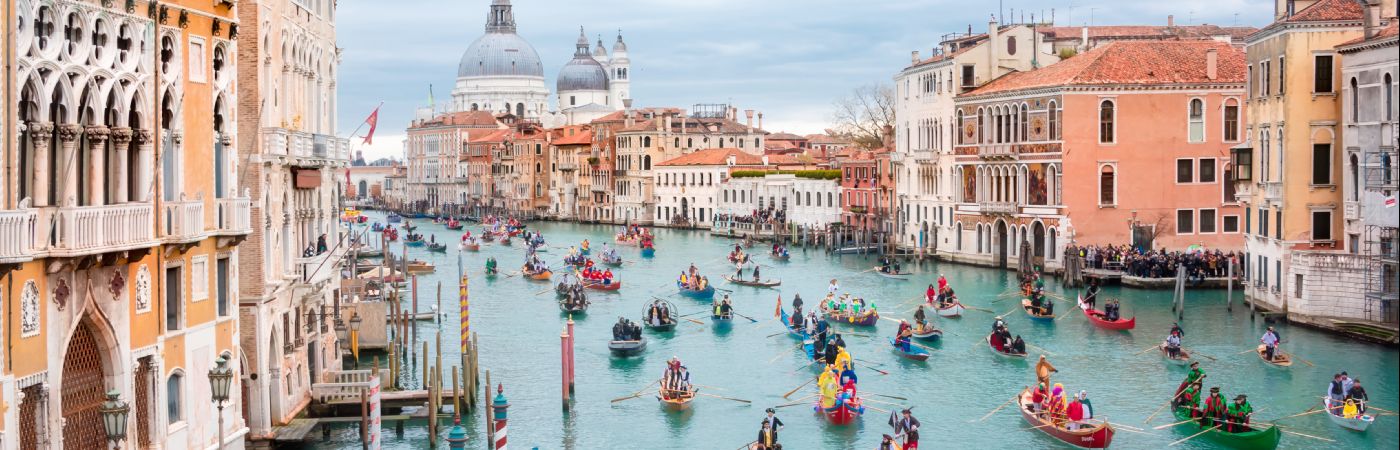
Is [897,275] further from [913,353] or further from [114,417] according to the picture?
[114,417]

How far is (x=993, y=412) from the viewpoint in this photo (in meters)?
24.0

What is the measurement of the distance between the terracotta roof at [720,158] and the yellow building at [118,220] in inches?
2413

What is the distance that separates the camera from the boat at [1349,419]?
21.8 meters

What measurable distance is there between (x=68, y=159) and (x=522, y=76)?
391 feet

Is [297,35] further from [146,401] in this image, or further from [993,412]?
[993,412]

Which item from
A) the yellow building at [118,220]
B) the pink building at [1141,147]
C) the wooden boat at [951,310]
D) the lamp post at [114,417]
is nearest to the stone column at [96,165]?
the yellow building at [118,220]

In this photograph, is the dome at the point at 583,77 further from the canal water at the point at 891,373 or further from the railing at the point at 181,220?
the railing at the point at 181,220

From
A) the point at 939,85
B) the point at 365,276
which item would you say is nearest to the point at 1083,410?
the point at 365,276

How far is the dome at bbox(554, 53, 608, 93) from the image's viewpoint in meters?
125

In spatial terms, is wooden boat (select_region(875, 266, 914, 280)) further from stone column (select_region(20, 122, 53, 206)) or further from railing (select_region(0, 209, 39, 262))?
railing (select_region(0, 209, 39, 262))

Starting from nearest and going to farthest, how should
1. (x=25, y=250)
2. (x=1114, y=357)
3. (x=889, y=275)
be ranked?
(x=25, y=250), (x=1114, y=357), (x=889, y=275)

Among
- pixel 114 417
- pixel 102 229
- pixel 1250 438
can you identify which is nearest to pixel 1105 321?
pixel 1250 438

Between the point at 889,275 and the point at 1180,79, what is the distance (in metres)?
9.93

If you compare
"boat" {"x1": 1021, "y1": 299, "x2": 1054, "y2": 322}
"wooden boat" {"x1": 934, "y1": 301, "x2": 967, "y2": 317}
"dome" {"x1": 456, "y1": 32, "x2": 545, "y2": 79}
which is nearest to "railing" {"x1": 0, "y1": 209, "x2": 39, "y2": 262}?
"boat" {"x1": 1021, "y1": 299, "x2": 1054, "y2": 322}
